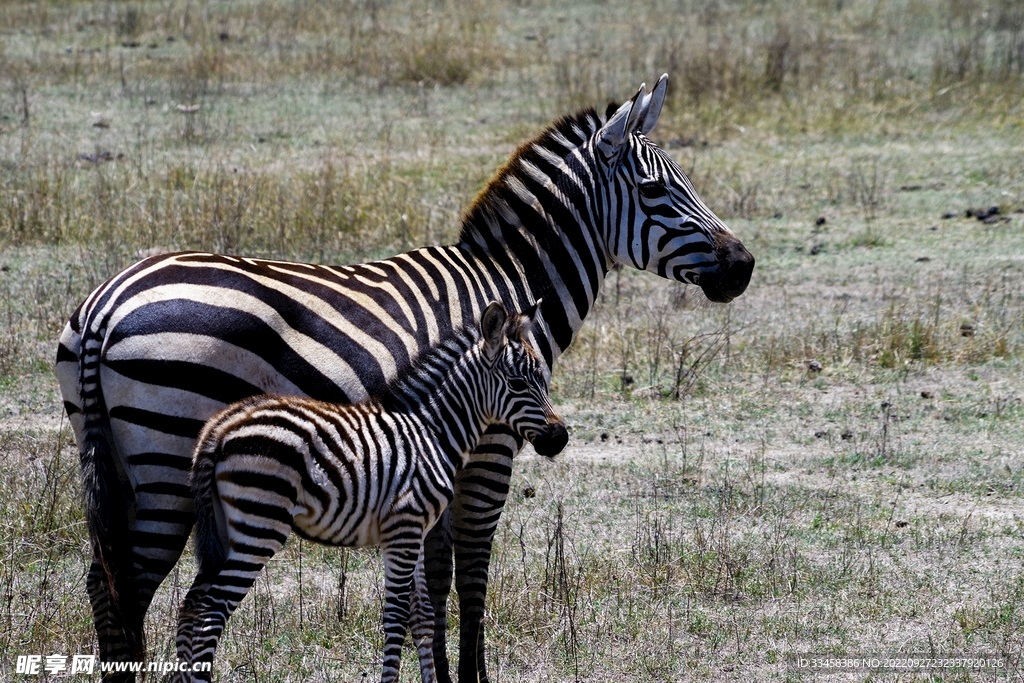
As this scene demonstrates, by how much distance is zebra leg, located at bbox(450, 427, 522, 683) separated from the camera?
5.33m

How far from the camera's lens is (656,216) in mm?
5895

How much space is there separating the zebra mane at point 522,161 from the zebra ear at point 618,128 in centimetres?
13

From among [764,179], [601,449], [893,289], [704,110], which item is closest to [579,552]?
[601,449]

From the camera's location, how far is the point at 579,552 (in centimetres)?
670

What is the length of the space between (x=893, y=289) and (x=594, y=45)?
1018cm

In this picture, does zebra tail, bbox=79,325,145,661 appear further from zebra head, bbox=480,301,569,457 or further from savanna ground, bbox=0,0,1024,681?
zebra head, bbox=480,301,569,457

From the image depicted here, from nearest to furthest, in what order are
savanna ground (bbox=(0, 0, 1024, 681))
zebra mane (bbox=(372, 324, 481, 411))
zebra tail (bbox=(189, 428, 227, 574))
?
1. zebra tail (bbox=(189, 428, 227, 574))
2. zebra mane (bbox=(372, 324, 481, 411))
3. savanna ground (bbox=(0, 0, 1024, 681))

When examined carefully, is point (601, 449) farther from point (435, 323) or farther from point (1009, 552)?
point (435, 323)

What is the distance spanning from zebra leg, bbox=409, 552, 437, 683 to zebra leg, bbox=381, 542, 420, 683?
1.11 ft

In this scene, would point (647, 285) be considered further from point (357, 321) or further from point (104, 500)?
point (104, 500)

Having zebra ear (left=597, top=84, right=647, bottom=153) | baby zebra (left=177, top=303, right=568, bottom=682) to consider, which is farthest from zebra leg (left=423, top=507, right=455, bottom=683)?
zebra ear (left=597, top=84, right=647, bottom=153)

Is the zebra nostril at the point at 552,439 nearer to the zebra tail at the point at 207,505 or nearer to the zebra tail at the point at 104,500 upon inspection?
the zebra tail at the point at 207,505

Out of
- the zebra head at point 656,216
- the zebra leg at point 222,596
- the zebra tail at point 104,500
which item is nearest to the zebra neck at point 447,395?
the zebra leg at point 222,596

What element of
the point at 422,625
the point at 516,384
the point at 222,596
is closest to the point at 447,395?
the point at 516,384
